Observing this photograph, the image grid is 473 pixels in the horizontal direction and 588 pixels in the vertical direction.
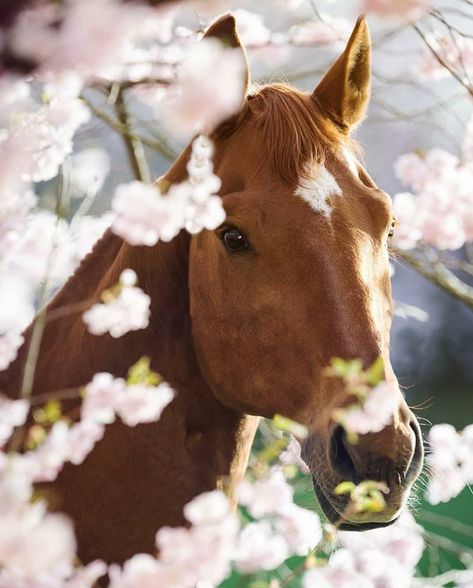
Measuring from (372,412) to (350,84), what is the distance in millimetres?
1139

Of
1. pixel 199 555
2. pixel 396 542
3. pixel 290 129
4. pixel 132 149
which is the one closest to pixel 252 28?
pixel 132 149

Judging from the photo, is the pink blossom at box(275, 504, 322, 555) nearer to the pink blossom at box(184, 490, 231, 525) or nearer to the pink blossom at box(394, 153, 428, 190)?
the pink blossom at box(184, 490, 231, 525)

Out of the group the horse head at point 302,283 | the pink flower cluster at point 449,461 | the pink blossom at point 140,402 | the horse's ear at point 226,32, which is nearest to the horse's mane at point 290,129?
the horse head at point 302,283

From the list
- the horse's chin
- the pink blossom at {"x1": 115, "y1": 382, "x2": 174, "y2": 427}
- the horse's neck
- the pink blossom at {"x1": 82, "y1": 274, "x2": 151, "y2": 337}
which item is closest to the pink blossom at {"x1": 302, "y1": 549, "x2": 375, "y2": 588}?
the horse's chin

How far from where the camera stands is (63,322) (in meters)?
2.25

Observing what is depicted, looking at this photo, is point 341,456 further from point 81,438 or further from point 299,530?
point 299,530

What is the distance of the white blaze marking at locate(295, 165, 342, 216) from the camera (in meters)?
1.85

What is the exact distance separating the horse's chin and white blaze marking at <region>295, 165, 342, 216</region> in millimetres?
641

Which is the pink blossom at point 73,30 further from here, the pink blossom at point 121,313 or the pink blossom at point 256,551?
the pink blossom at point 256,551

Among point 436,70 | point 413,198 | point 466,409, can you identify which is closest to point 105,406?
point 413,198

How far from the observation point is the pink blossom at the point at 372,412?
1.48m

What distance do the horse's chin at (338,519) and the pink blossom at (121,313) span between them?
60 cm

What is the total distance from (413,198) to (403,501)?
6.47ft

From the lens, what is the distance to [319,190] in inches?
73.7
